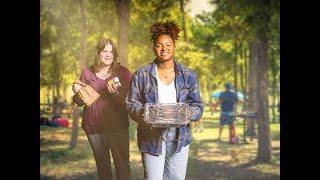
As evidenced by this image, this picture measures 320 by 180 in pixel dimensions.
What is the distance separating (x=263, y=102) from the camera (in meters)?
6.27

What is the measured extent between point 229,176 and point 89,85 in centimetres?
189

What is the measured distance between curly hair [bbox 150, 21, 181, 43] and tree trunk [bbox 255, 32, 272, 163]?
96 cm

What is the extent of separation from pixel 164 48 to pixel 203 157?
4.30 feet

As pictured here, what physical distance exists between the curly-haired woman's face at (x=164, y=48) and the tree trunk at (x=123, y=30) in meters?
0.35

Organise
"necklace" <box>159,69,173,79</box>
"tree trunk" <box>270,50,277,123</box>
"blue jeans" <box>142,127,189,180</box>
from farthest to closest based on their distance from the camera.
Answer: "tree trunk" <box>270,50,277,123</box>
"necklace" <box>159,69,173,79</box>
"blue jeans" <box>142,127,189,180</box>

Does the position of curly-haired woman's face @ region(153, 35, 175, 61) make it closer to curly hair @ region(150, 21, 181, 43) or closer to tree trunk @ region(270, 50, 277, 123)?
curly hair @ region(150, 21, 181, 43)

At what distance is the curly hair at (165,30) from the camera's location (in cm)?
607

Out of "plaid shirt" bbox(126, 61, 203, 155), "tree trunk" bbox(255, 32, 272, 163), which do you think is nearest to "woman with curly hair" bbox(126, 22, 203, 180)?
"plaid shirt" bbox(126, 61, 203, 155)

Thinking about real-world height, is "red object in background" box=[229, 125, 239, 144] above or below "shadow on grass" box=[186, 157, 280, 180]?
above

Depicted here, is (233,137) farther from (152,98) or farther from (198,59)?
(152,98)

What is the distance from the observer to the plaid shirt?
590 centimetres

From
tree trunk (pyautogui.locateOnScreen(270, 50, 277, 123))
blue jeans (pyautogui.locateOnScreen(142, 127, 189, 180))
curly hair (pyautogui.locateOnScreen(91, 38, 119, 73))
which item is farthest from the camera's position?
tree trunk (pyautogui.locateOnScreen(270, 50, 277, 123))
